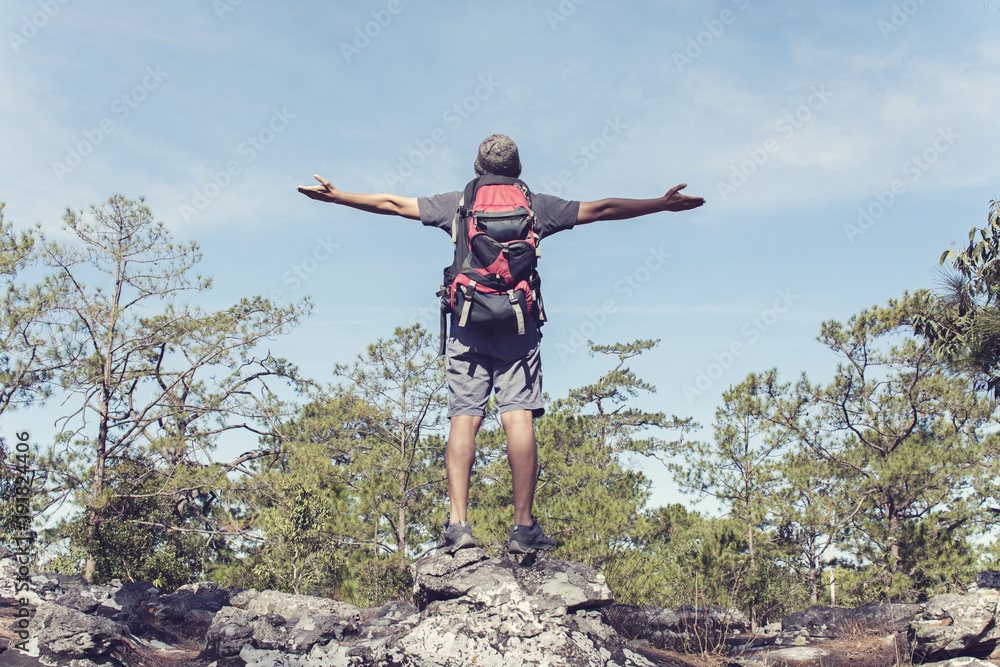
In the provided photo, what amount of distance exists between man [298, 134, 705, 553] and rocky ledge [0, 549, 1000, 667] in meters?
0.25

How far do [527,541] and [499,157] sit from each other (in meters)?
2.24

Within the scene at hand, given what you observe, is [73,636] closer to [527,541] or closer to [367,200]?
[527,541]

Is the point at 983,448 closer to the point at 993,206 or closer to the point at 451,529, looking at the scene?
the point at 993,206

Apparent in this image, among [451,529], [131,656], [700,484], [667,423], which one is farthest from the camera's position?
[667,423]

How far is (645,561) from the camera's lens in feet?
24.4

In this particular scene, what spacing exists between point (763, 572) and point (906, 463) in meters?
5.04

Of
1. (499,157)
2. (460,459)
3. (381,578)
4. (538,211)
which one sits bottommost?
(381,578)

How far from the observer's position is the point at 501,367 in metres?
4.15

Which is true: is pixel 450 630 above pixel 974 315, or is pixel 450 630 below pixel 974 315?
below

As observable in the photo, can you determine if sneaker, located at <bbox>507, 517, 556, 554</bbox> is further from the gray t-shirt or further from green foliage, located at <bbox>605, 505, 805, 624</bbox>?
the gray t-shirt

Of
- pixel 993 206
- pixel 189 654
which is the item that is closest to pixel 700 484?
pixel 993 206

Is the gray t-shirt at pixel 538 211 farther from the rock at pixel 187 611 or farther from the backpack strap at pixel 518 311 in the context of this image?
the rock at pixel 187 611

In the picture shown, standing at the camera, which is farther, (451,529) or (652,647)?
(652,647)

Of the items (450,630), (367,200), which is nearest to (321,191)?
(367,200)
